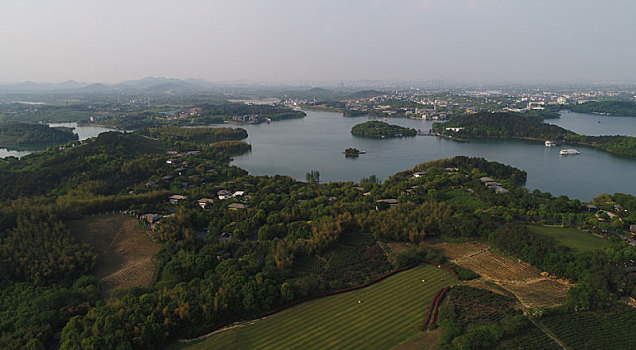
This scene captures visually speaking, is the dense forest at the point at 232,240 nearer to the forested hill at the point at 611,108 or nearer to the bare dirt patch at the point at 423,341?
the bare dirt patch at the point at 423,341

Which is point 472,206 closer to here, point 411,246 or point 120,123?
point 411,246

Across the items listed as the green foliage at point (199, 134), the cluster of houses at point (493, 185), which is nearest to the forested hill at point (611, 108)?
the cluster of houses at point (493, 185)

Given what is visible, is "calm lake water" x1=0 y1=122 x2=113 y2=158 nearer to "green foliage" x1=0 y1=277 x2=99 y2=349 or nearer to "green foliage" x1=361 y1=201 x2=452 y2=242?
"green foliage" x1=0 y1=277 x2=99 y2=349

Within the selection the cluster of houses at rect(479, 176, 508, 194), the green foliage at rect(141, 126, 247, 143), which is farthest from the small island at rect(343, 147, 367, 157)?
the green foliage at rect(141, 126, 247, 143)

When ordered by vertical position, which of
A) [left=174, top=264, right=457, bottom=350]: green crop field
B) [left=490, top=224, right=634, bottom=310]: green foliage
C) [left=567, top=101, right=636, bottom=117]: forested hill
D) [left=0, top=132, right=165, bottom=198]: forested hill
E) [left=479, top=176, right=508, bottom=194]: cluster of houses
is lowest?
[left=174, top=264, right=457, bottom=350]: green crop field

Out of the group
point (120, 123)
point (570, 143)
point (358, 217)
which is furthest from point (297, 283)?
point (120, 123)

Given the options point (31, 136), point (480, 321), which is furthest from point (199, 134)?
point (480, 321)
